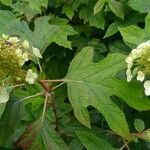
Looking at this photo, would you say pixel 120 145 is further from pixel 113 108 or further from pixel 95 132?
pixel 113 108

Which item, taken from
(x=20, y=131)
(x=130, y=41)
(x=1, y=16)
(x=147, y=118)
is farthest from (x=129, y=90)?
(x=1, y=16)

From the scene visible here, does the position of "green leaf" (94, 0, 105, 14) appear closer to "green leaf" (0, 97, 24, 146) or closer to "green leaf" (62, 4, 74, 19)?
"green leaf" (62, 4, 74, 19)

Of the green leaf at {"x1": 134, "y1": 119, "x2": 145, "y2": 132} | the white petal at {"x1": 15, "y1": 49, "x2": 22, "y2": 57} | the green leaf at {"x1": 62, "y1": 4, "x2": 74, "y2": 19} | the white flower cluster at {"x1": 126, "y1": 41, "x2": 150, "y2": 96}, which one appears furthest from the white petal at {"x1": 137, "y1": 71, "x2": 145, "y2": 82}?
the green leaf at {"x1": 62, "y1": 4, "x2": 74, "y2": 19}

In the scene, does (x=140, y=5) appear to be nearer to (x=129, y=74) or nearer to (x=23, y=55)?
(x=129, y=74)

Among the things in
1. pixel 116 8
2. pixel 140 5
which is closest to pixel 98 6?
pixel 116 8

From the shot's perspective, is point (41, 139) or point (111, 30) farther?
point (111, 30)

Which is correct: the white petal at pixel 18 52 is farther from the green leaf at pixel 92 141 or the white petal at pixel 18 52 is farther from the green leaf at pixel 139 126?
the green leaf at pixel 139 126
